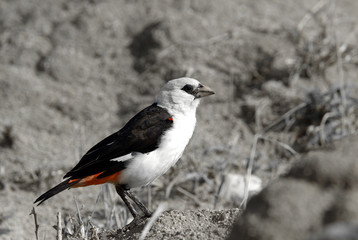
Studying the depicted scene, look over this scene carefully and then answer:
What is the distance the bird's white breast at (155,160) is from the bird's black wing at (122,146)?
0.04 meters

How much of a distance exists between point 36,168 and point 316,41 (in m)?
3.28

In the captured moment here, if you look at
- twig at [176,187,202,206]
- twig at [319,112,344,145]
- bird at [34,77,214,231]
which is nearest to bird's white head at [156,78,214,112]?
bird at [34,77,214,231]

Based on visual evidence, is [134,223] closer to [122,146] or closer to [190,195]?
[122,146]

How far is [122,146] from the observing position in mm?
3816

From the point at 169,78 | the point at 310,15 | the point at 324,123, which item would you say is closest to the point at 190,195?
the point at 324,123

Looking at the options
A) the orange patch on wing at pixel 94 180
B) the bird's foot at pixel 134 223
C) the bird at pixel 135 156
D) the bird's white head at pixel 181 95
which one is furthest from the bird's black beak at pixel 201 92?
the bird's foot at pixel 134 223

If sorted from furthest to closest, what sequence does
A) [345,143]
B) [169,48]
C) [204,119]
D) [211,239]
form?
1. [169,48]
2. [204,119]
3. [211,239]
4. [345,143]

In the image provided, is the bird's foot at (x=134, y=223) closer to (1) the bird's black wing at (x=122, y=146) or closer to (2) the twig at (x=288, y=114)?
(1) the bird's black wing at (x=122, y=146)

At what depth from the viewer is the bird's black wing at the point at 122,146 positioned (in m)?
3.77

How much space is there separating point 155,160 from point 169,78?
287 centimetres

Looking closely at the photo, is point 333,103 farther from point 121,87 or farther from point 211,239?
point 211,239

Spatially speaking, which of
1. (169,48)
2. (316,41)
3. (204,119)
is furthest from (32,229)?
(316,41)

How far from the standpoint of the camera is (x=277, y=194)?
81.6 inches

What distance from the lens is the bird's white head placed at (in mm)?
4168
